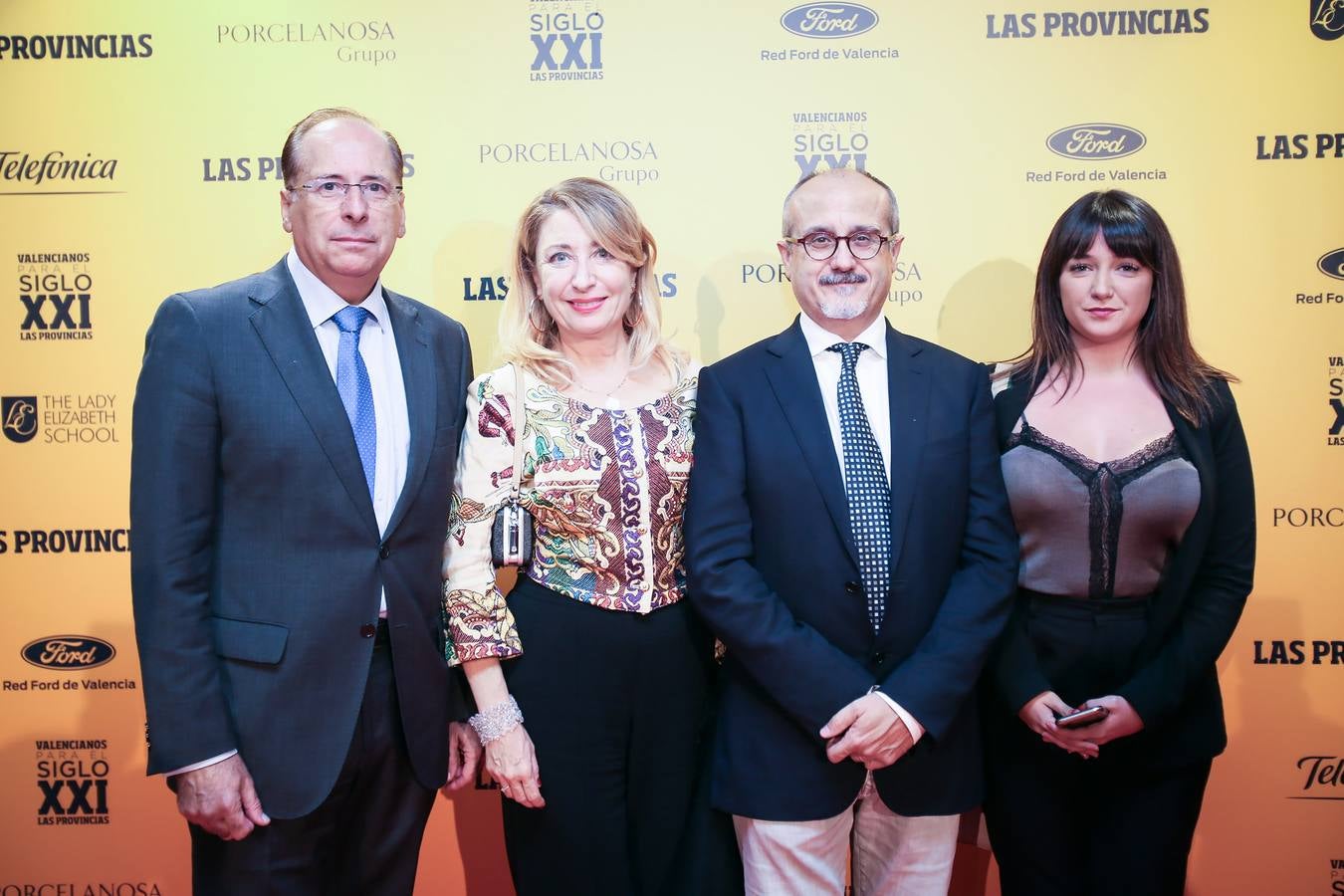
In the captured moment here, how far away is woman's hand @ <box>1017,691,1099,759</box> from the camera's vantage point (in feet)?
6.48

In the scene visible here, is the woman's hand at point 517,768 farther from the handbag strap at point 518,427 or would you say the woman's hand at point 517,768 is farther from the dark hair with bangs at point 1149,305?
the dark hair with bangs at point 1149,305

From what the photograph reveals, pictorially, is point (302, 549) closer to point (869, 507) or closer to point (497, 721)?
point (497, 721)

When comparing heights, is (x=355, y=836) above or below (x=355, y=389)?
below

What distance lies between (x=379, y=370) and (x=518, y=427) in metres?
0.31

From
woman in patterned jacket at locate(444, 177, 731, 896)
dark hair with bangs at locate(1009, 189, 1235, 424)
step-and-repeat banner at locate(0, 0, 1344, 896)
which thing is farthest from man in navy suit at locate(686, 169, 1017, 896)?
step-and-repeat banner at locate(0, 0, 1344, 896)

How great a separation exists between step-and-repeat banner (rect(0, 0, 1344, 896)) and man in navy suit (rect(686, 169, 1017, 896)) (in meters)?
0.96

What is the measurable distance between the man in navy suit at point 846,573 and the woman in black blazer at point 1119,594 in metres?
0.16

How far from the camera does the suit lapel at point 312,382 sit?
1775 mm

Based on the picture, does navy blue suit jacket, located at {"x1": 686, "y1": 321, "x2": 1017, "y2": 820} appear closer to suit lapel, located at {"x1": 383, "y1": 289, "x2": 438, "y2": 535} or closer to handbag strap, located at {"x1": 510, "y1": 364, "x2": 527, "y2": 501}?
handbag strap, located at {"x1": 510, "y1": 364, "x2": 527, "y2": 501}

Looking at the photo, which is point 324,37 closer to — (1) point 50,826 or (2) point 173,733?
(2) point 173,733

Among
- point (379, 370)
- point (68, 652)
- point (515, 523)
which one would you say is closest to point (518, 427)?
point (515, 523)

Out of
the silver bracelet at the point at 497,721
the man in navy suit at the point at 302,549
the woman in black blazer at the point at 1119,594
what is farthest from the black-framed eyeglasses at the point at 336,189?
the woman in black blazer at the point at 1119,594

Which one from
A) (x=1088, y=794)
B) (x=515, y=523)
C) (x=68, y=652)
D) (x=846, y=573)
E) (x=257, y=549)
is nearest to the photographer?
(x=257, y=549)

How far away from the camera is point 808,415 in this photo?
1.93m
